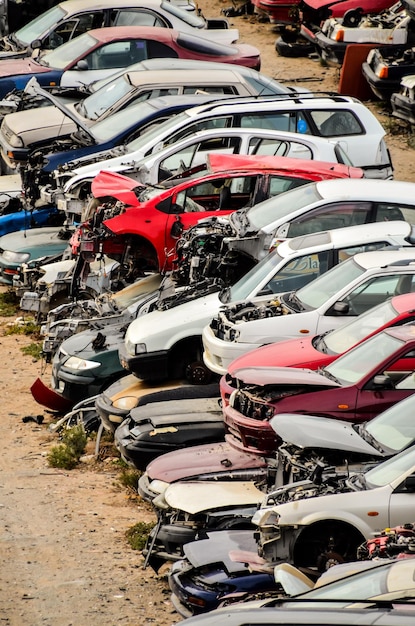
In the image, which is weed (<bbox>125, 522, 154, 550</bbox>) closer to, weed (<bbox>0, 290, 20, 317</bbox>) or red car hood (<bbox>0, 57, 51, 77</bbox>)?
weed (<bbox>0, 290, 20, 317</bbox>)

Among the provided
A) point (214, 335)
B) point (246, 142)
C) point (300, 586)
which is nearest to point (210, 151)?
point (246, 142)

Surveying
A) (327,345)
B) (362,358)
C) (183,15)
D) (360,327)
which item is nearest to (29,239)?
(183,15)

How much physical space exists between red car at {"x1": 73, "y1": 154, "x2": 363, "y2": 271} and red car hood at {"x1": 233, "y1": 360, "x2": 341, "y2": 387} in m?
4.59

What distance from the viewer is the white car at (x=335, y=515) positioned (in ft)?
29.0

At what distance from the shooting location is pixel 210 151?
17.0 metres

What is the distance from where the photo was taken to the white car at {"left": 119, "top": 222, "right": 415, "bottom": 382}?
13.0 meters

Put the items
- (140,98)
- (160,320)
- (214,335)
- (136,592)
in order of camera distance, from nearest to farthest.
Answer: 1. (136,592)
2. (214,335)
3. (160,320)
4. (140,98)

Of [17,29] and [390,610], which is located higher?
[390,610]

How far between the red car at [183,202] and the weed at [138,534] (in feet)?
15.8

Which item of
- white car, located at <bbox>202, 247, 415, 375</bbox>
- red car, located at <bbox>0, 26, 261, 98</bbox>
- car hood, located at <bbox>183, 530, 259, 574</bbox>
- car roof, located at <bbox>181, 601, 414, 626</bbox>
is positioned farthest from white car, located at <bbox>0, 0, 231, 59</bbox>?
car roof, located at <bbox>181, 601, 414, 626</bbox>

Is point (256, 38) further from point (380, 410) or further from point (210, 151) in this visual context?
point (380, 410)

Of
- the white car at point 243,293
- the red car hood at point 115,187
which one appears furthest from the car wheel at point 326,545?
the red car hood at point 115,187

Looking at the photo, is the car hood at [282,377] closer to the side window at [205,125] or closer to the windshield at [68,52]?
the side window at [205,125]

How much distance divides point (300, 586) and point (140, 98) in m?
13.2
